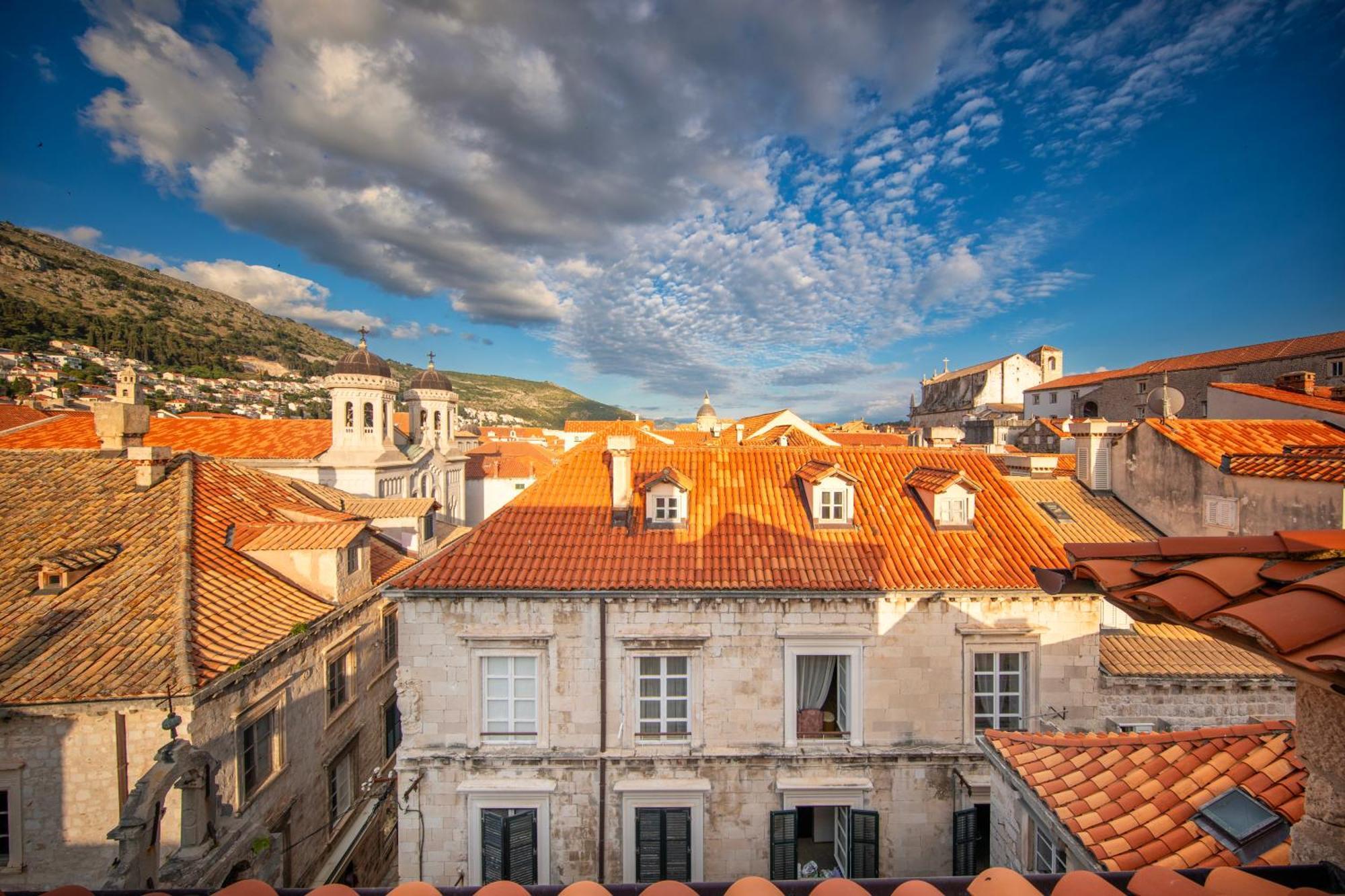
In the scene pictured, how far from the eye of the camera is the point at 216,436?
2859 centimetres

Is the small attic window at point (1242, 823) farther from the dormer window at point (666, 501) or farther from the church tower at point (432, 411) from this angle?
the church tower at point (432, 411)

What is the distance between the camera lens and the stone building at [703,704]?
34.7ft

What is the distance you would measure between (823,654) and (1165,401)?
1798 cm

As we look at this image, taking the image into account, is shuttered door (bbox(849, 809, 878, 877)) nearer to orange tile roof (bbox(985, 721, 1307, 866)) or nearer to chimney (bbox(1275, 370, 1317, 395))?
orange tile roof (bbox(985, 721, 1307, 866))

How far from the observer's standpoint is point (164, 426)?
93.1 ft

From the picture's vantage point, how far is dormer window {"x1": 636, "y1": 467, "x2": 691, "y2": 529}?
12.2 metres

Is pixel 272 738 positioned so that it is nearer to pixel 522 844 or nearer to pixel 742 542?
pixel 522 844

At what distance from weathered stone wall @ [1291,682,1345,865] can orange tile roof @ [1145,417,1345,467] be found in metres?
15.8

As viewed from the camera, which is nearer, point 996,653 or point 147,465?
point 996,653

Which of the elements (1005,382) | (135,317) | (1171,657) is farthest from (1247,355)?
(135,317)

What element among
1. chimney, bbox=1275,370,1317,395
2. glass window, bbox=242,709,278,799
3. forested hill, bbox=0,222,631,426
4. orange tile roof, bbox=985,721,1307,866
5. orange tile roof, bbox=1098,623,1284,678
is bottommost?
glass window, bbox=242,709,278,799

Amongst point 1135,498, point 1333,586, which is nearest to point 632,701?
point 1333,586

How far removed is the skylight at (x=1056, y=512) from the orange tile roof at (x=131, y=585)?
20.2m

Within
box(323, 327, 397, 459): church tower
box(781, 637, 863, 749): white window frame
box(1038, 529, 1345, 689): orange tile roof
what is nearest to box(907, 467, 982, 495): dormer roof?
box(781, 637, 863, 749): white window frame
